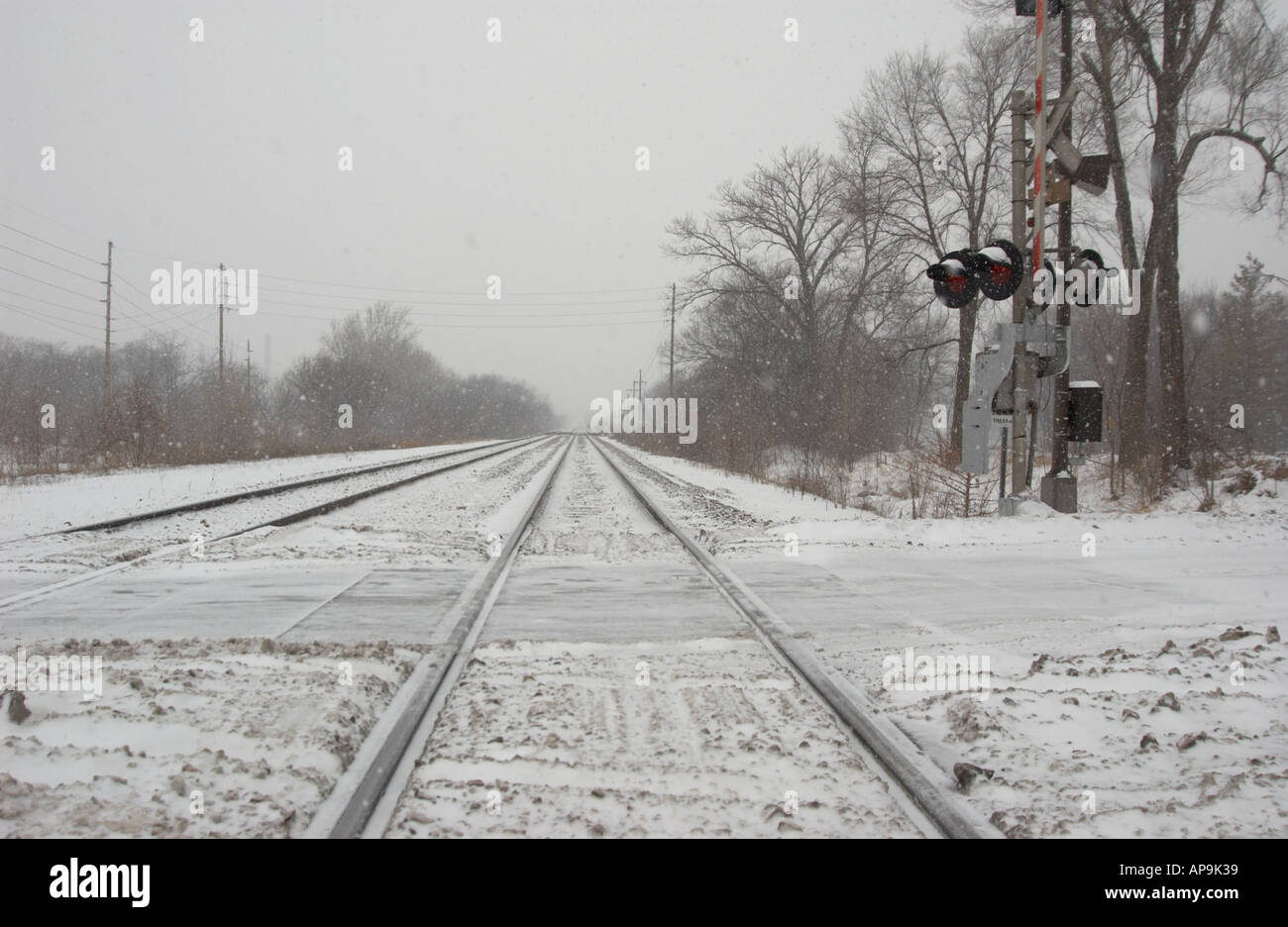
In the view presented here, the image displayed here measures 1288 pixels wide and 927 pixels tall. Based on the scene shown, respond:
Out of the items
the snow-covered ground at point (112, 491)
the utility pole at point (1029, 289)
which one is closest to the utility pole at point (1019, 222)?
the utility pole at point (1029, 289)

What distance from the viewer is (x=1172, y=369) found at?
525 inches

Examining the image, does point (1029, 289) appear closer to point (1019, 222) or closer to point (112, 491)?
point (1019, 222)

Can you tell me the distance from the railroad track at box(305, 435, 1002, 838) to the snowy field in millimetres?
57

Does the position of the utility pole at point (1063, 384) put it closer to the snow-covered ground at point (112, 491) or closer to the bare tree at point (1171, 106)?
the bare tree at point (1171, 106)

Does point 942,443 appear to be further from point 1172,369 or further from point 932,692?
point 932,692

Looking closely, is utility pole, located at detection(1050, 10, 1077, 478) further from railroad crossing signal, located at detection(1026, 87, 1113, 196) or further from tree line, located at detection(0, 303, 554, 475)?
tree line, located at detection(0, 303, 554, 475)

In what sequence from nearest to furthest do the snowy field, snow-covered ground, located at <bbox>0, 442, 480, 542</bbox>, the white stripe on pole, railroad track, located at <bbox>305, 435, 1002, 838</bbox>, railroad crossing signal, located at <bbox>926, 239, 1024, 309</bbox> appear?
1. railroad track, located at <bbox>305, 435, 1002, 838</bbox>
2. the snowy field
3. railroad crossing signal, located at <bbox>926, 239, 1024, 309</bbox>
4. the white stripe on pole
5. snow-covered ground, located at <bbox>0, 442, 480, 542</bbox>
